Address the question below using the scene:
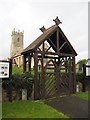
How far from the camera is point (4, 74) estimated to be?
1077 cm

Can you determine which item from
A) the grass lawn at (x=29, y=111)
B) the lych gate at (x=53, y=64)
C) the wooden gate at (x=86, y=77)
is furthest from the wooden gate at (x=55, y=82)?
the wooden gate at (x=86, y=77)

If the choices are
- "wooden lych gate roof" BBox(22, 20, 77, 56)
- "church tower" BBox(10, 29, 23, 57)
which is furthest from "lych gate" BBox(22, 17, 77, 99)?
"church tower" BBox(10, 29, 23, 57)

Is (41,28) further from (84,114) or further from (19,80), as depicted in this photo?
(84,114)

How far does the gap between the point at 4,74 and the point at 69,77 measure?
4.94 meters

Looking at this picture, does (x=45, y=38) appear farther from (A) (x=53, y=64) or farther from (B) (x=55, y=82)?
(B) (x=55, y=82)

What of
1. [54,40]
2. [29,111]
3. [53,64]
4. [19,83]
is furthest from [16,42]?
[29,111]

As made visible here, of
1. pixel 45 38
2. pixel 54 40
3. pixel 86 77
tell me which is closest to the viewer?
pixel 45 38

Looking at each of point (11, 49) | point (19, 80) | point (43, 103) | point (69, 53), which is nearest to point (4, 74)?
point (19, 80)

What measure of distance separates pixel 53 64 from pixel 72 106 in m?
3.74

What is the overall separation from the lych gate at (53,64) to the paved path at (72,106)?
125 cm

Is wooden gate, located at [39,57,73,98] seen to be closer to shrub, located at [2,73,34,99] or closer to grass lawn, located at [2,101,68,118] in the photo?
shrub, located at [2,73,34,99]

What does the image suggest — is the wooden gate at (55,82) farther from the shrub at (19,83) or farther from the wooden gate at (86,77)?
the wooden gate at (86,77)

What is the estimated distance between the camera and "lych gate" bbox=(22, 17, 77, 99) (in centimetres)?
1209

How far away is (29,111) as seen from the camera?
889cm
